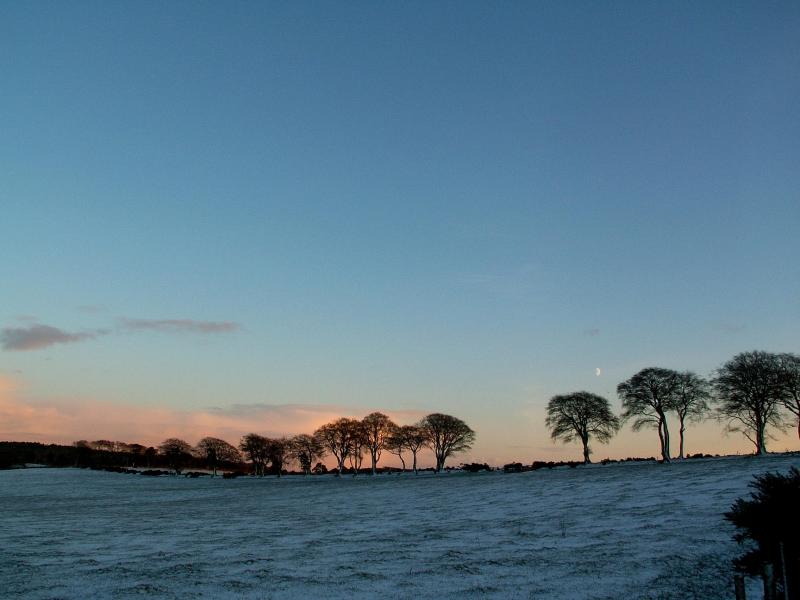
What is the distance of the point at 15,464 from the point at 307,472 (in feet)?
357

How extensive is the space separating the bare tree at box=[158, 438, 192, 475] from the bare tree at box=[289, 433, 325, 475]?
5115cm

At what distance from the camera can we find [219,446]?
6767 inches

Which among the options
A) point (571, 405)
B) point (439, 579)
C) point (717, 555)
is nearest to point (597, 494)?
point (717, 555)

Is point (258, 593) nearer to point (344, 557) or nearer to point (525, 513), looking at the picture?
point (344, 557)

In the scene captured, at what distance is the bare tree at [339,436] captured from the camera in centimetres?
13112

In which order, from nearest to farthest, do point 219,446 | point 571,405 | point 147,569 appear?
point 147,569, point 571,405, point 219,446

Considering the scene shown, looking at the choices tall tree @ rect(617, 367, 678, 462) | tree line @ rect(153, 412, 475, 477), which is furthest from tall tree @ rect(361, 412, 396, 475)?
tall tree @ rect(617, 367, 678, 462)

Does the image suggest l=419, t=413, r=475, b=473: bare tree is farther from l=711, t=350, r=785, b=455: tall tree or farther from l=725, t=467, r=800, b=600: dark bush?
l=725, t=467, r=800, b=600: dark bush

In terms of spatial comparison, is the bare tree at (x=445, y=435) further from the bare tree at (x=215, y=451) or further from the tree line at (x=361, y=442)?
the bare tree at (x=215, y=451)

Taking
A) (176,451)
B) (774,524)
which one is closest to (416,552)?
(774,524)

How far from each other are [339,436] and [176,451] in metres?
78.4

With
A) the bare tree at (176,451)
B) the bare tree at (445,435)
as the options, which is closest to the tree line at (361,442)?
the bare tree at (445,435)

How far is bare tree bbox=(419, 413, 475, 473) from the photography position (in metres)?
124

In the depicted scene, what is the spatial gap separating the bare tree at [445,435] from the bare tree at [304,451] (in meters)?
34.6
